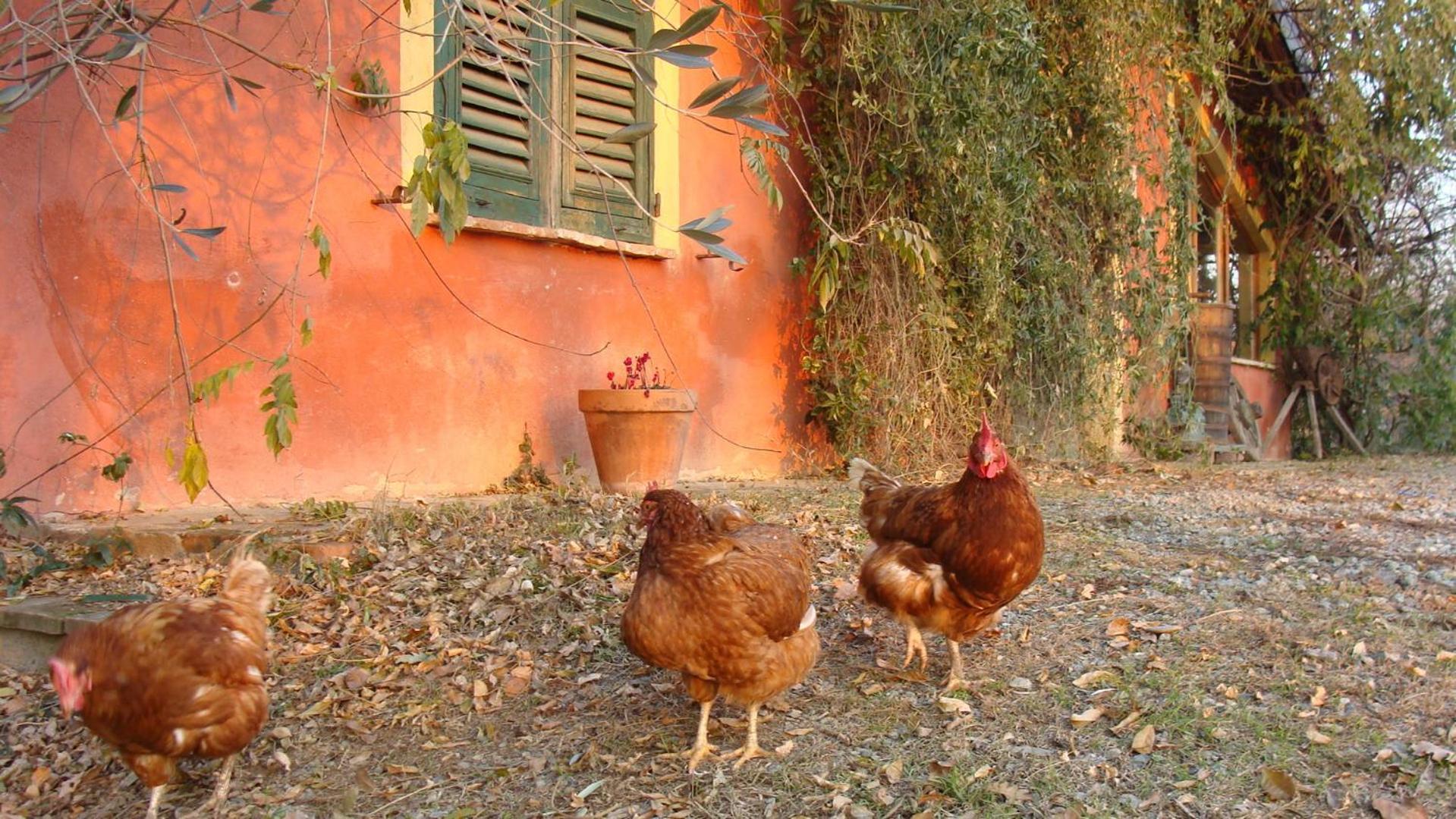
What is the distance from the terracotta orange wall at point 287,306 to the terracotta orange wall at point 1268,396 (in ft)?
33.2

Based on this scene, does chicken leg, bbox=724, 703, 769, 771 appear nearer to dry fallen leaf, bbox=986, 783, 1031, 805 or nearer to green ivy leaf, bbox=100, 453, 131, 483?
dry fallen leaf, bbox=986, 783, 1031, 805

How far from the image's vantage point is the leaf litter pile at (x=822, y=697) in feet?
9.55

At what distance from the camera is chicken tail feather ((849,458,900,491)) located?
14.3 feet

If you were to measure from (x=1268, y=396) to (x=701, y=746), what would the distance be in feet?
46.4

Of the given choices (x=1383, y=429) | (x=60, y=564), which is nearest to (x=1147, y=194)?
(x=1383, y=429)

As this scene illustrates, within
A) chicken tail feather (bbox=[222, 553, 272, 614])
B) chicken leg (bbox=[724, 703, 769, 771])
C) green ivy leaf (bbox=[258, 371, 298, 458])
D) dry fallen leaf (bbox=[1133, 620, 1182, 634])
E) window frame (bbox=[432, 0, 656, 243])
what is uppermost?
window frame (bbox=[432, 0, 656, 243])

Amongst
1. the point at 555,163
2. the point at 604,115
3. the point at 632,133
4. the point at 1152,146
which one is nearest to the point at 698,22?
the point at 632,133

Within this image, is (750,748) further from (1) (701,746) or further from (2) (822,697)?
(2) (822,697)

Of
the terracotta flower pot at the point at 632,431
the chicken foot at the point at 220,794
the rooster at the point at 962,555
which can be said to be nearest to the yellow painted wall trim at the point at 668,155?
the terracotta flower pot at the point at 632,431

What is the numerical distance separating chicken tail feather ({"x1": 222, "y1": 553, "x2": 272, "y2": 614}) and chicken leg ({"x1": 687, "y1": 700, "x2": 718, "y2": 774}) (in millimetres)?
1530

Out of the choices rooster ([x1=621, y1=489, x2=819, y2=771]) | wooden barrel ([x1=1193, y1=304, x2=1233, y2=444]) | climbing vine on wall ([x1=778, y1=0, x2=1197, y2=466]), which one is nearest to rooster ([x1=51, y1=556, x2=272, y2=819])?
rooster ([x1=621, y1=489, x2=819, y2=771])

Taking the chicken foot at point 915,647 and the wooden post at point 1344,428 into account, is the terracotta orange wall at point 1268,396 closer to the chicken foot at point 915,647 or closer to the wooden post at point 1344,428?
the wooden post at point 1344,428

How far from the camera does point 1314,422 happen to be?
13797 mm

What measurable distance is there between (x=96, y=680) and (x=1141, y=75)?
914cm
